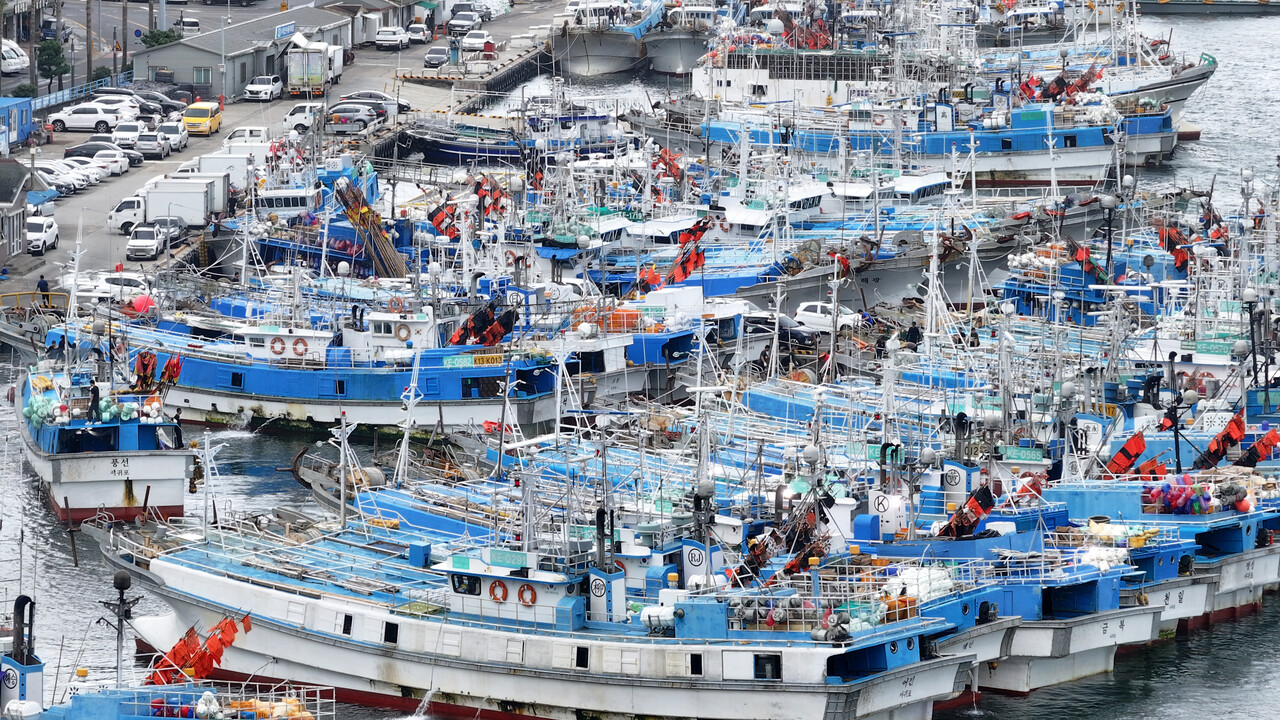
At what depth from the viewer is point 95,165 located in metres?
86.1

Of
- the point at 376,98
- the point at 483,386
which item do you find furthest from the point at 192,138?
the point at 483,386

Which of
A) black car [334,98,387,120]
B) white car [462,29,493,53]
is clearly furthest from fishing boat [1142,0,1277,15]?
black car [334,98,387,120]

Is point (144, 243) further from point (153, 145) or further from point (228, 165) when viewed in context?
point (153, 145)

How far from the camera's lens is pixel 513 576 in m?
43.1

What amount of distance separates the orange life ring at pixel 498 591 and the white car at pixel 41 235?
121 ft

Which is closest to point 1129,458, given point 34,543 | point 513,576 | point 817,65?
point 513,576

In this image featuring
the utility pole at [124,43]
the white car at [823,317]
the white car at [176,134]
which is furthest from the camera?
the utility pole at [124,43]

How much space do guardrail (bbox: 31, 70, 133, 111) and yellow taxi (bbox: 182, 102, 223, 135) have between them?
15.5ft

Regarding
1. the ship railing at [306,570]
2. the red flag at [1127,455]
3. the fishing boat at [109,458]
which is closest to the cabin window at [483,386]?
the fishing boat at [109,458]

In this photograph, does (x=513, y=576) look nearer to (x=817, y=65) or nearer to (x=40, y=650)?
(x=40, y=650)

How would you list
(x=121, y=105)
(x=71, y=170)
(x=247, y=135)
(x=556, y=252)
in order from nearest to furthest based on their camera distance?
1. (x=556, y=252)
2. (x=71, y=170)
3. (x=247, y=135)
4. (x=121, y=105)

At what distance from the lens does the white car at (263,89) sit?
10288 cm

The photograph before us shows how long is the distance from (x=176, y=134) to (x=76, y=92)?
8.84 metres

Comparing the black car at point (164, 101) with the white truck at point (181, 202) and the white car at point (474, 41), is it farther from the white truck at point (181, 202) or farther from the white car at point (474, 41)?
the white car at point (474, 41)
